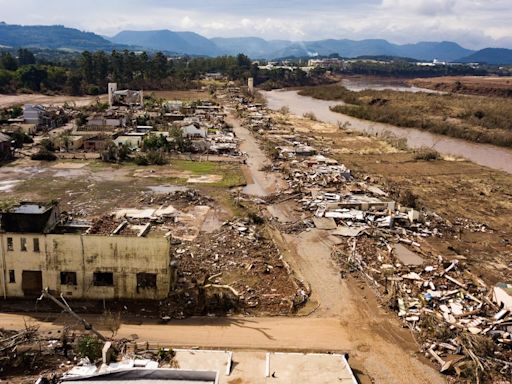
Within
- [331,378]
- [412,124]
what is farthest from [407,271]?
Result: [412,124]

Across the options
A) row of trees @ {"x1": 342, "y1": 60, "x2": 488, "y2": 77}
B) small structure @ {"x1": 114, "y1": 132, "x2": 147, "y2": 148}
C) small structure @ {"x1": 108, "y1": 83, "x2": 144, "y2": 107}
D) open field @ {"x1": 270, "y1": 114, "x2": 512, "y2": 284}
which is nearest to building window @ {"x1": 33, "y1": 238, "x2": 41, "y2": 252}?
open field @ {"x1": 270, "y1": 114, "x2": 512, "y2": 284}

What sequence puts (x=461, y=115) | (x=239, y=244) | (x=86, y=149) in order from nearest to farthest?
(x=239, y=244) < (x=86, y=149) < (x=461, y=115)

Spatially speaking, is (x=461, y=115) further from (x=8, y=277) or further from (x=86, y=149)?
(x=8, y=277)

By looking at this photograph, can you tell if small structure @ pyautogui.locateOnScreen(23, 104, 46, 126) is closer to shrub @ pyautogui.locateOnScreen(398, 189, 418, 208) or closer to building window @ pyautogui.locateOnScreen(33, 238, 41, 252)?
building window @ pyautogui.locateOnScreen(33, 238, 41, 252)

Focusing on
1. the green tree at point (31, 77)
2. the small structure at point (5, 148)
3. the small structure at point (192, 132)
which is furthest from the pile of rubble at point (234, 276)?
the green tree at point (31, 77)

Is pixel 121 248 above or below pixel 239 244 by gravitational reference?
above

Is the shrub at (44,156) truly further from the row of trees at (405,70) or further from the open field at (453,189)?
the row of trees at (405,70)
